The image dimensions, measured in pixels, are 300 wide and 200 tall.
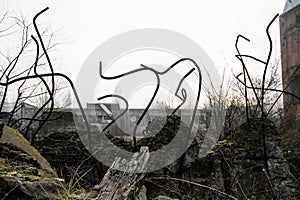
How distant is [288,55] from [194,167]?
40.8ft

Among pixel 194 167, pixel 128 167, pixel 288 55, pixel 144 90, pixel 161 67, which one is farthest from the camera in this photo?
pixel 288 55

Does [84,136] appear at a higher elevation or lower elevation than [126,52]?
lower

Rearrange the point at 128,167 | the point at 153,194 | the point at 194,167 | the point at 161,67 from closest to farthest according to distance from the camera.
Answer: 1. the point at 128,167
2. the point at 153,194
3. the point at 194,167
4. the point at 161,67

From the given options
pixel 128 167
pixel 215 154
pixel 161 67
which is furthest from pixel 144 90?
pixel 128 167

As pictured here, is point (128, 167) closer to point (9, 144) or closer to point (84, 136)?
point (9, 144)

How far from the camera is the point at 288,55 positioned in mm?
13234

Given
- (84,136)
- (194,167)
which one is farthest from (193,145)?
(84,136)

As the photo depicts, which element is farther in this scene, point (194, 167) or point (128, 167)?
point (194, 167)

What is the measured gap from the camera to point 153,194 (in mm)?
2047

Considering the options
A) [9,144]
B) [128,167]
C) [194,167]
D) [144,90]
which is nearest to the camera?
[128,167]

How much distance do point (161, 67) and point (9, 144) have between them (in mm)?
1119

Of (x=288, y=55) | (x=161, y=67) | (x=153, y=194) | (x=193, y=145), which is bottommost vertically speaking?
(x=153, y=194)

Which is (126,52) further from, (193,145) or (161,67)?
(193,145)

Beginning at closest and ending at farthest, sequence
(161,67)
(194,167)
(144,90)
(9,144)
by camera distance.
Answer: (9,144)
(194,167)
(161,67)
(144,90)
